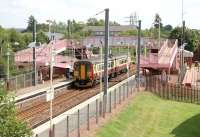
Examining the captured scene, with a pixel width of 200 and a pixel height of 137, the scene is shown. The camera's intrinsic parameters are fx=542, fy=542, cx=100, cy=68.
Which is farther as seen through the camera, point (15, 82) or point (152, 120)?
point (15, 82)

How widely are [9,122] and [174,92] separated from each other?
41.2m

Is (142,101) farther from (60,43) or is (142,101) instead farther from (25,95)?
(60,43)


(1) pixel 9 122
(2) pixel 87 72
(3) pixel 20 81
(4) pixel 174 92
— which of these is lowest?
(4) pixel 174 92

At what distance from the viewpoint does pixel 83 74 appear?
53938 mm

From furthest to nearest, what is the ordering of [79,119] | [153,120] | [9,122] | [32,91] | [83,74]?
1. [83,74]
2. [32,91]
3. [153,120]
4. [79,119]
5. [9,122]

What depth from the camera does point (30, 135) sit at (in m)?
16.7

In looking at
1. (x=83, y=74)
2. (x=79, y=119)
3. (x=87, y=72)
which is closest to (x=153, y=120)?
(x=79, y=119)

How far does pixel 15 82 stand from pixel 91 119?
19461 millimetres

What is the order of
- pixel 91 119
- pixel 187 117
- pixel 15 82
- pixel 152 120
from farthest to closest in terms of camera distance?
1. pixel 15 82
2. pixel 187 117
3. pixel 152 120
4. pixel 91 119

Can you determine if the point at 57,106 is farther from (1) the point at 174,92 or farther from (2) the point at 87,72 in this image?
(1) the point at 174,92

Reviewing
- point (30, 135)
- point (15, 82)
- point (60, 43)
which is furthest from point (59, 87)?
point (30, 135)

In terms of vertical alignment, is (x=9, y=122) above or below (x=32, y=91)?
above

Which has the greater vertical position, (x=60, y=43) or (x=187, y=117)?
(x=60, y=43)

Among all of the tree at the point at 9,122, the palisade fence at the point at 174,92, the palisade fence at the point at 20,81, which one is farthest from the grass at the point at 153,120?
the tree at the point at 9,122
